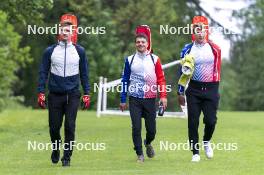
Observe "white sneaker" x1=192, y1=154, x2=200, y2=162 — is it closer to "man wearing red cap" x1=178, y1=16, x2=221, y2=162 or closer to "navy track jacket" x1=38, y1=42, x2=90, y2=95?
"man wearing red cap" x1=178, y1=16, x2=221, y2=162

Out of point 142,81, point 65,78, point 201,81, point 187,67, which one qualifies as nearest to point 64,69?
point 65,78

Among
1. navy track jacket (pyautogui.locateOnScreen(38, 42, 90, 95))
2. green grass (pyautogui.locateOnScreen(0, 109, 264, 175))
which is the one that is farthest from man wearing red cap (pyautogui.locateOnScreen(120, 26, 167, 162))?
navy track jacket (pyautogui.locateOnScreen(38, 42, 90, 95))

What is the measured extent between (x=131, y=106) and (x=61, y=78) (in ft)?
4.97

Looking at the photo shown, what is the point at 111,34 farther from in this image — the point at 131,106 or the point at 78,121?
the point at 131,106

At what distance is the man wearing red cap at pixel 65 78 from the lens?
44.4 feet

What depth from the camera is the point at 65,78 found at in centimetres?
1355

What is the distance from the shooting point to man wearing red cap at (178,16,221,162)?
14062mm

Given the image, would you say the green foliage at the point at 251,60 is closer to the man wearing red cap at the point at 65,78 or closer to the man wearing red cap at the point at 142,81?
the man wearing red cap at the point at 142,81

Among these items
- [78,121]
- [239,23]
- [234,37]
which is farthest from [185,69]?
[239,23]

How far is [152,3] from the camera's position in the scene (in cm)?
5366

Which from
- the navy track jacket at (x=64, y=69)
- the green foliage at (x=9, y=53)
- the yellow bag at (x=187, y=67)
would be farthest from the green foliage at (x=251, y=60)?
the navy track jacket at (x=64, y=69)

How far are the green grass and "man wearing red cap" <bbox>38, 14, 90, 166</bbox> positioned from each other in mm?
749

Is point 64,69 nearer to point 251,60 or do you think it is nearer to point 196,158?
point 196,158

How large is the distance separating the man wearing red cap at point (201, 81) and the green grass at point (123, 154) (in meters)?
0.69
